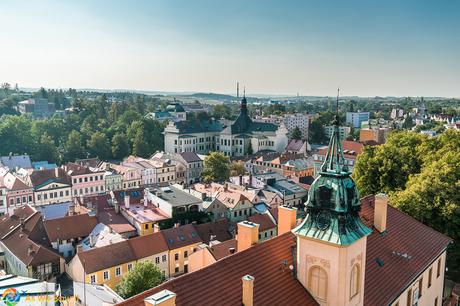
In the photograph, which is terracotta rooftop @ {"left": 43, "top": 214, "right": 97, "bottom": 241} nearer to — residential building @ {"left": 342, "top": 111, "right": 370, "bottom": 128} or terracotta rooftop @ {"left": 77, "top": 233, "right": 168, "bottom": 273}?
terracotta rooftop @ {"left": 77, "top": 233, "right": 168, "bottom": 273}

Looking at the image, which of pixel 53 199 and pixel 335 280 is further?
pixel 53 199

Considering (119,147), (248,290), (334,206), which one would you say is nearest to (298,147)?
(119,147)

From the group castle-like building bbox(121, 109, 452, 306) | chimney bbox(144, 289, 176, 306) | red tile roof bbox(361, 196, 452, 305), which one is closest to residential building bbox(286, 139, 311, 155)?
red tile roof bbox(361, 196, 452, 305)

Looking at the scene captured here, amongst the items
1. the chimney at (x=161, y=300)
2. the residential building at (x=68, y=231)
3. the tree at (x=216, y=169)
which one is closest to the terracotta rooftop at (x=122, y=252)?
the residential building at (x=68, y=231)

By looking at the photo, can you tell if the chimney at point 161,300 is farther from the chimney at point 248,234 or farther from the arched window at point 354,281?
the arched window at point 354,281

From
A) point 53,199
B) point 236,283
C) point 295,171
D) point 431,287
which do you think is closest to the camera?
point 236,283

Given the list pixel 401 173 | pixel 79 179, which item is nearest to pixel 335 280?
pixel 401 173

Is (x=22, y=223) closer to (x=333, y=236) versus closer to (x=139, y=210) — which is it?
(x=139, y=210)

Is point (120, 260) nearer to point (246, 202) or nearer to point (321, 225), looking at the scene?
point (246, 202)
